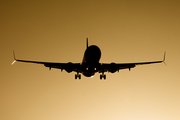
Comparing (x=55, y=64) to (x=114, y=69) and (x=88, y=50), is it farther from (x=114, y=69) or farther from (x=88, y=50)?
(x=114, y=69)

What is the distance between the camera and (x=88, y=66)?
39.2 metres

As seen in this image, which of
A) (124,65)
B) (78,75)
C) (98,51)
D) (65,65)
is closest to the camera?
(98,51)

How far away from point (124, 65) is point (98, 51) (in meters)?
8.91

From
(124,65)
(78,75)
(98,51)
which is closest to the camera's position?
(98,51)

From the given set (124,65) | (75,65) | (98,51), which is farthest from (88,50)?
(124,65)

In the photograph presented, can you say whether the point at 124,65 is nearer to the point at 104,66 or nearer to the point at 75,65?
the point at 104,66

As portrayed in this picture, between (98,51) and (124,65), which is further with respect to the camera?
(124,65)

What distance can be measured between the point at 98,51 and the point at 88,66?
3655 millimetres

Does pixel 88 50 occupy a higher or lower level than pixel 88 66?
higher

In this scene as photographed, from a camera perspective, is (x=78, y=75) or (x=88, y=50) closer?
(x=88, y=50)

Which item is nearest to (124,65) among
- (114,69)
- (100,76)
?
(114,69)

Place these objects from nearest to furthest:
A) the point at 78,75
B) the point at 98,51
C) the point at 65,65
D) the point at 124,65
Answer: the point at 98,51
the point at 65,65
the point at 124,65
the point at 78,75

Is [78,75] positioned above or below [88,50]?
below

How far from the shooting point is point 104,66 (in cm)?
4131
